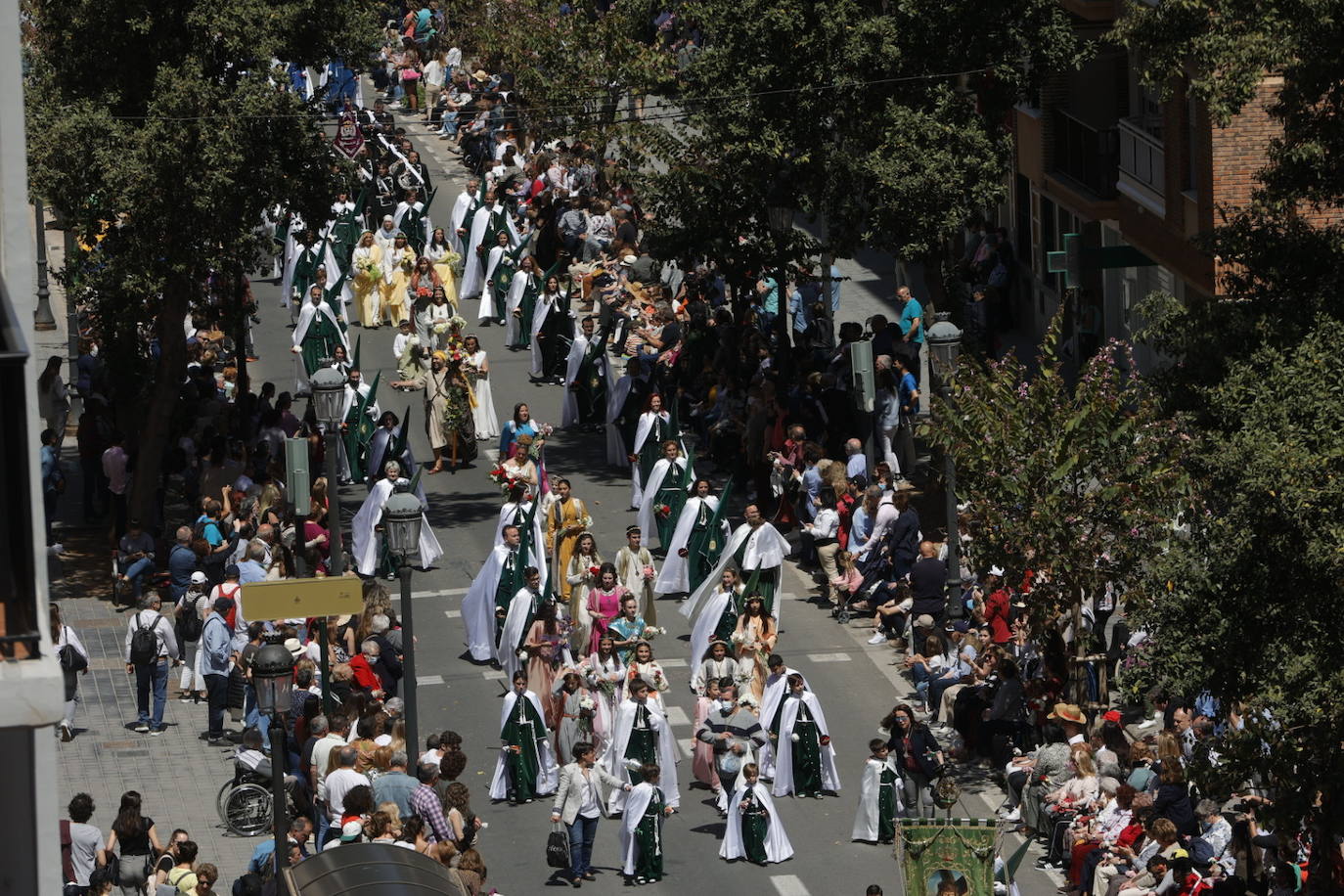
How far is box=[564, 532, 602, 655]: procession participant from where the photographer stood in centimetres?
2569

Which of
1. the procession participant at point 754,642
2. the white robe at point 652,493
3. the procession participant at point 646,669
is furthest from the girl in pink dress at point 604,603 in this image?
the white robe at point 652,493

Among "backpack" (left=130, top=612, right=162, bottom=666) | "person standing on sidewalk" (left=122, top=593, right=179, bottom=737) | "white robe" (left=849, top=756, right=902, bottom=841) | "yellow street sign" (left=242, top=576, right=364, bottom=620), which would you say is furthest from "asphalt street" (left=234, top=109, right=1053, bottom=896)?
"yellow street sign" (left=242, top=576, right=364, bottom=620)

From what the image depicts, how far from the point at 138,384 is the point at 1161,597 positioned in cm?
1866

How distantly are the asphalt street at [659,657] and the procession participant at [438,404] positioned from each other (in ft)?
1.41

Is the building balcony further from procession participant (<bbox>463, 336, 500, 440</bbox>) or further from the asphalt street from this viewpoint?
procession participant (<bbox>463, 336, 500, 440</bbox>)

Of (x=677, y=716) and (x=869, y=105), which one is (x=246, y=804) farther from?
(x=869, y=105)

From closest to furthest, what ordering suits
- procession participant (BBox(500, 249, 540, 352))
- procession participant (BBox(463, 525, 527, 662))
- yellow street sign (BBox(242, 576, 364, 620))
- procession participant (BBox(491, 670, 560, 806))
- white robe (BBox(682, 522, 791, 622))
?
1. yellow street sign (BBox(242, 576, 364, 620))
2. procession participant (BBox(491, 670, 560, 806))
3. procession participant (BBox(463, 525, 527, 662))
4. white robe (BBox(682, 522, 791, 622))
5. procession participant (BBox(500, 249, 540, 352))

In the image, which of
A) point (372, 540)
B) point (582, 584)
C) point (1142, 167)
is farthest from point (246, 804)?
point (1142, 167)

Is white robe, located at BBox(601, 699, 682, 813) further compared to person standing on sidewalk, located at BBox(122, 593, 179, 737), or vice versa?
person standing on sidewalk, located at BBox(122, 593, 179, 737)

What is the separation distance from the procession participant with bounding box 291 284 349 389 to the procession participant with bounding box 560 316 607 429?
12.4 ft

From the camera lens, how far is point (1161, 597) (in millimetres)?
17484

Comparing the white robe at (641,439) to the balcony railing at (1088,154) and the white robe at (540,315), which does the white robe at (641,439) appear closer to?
the white robe at (540,315)

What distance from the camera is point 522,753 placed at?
2319 cm

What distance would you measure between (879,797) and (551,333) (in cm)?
1500
